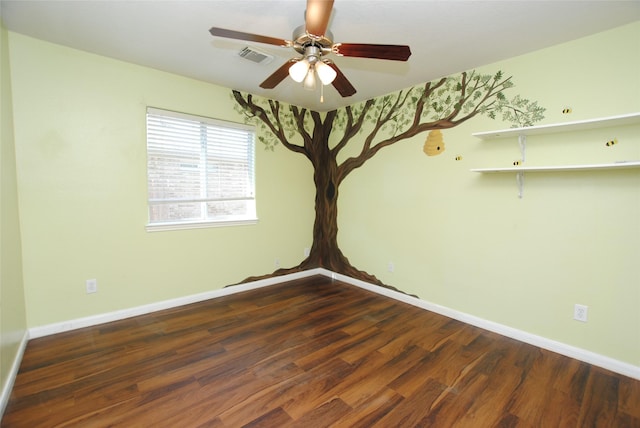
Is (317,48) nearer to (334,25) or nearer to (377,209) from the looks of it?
(334,25)

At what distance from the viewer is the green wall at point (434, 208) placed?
2.08 metres

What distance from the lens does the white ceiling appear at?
70.7 inches

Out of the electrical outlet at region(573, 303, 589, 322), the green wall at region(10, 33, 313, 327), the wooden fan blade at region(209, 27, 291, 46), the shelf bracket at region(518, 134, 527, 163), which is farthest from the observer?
the shelf bracket at region(518, 134, 527, 163)

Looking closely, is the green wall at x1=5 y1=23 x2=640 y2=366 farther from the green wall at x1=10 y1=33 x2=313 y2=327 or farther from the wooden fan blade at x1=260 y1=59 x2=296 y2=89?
the wooden fan blade at x1=260 y1=59 x2=296 y2=89

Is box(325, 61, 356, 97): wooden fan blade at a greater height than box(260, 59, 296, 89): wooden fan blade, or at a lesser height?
lesser

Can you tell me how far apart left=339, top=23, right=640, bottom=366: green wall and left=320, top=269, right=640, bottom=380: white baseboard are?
4 cm

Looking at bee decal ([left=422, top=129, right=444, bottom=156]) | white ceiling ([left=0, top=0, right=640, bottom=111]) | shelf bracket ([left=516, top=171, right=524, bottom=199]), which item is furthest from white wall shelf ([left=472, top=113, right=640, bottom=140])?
white ceiling ([left=0, top=0, right=640, bottom=111])

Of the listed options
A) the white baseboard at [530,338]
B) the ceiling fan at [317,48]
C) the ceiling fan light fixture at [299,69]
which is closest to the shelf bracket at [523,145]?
the ceiling fan at [317,48]

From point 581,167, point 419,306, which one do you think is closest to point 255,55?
point 581,167

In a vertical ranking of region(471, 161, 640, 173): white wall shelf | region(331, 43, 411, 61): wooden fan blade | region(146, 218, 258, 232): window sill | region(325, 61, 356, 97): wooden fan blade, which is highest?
region(331, 43, 411, 61): wooden fan blade

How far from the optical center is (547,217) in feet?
7.70

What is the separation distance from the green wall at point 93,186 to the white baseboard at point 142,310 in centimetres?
5

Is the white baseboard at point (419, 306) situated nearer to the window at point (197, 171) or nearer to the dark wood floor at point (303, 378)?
the dark wood floor at point (303, 378)

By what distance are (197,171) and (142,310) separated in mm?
1528
